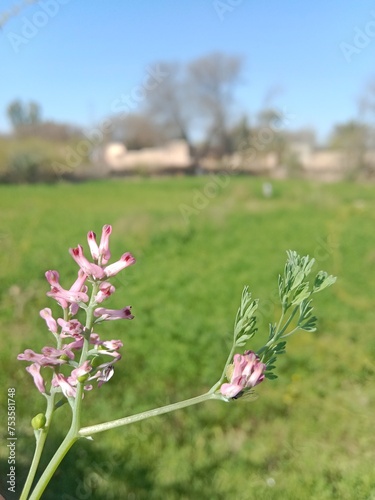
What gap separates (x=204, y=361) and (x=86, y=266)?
11.3 feet

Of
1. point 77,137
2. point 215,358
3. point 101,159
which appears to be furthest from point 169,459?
point 101,159

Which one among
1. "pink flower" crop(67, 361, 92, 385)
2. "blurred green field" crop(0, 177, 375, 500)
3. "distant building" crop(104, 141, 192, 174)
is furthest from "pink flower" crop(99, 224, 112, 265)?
"distant building" crop(104, 141, 192, 174)

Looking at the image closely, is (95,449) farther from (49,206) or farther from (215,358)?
(49,206)

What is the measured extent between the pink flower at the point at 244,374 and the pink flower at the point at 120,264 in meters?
0.16

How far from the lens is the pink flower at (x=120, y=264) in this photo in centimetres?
64

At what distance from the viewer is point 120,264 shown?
2.11ft

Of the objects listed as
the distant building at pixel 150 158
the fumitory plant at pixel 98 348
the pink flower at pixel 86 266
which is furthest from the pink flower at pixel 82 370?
the distant building at pixel 150 158

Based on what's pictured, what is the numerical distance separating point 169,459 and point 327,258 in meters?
4.83

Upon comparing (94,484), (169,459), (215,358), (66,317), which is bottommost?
(215,358)

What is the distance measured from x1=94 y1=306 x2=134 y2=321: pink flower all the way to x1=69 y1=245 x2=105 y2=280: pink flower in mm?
43

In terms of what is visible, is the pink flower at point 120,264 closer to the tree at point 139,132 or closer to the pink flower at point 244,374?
the pink flower at point 244,374

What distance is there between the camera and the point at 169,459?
263 cm

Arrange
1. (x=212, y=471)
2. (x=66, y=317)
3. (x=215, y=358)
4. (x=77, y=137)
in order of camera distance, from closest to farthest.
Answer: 1. (x=66, y=317)
2. (x=212, y=471)
3. (x=215, y=358)
4. (x=77, y=137)

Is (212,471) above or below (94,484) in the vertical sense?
below
